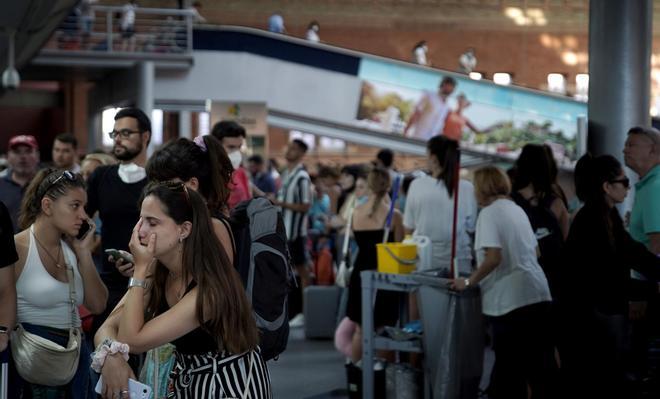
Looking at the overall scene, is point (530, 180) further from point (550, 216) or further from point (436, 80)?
point (436, 80)

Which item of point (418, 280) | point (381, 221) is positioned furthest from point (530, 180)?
point (381, 221)

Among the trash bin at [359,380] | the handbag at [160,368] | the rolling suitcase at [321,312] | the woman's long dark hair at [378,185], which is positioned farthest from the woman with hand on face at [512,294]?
the rolling suitcase at [321,312]

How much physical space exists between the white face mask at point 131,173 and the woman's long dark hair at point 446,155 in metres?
2.36

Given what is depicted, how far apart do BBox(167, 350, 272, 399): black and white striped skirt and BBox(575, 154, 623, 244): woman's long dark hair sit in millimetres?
2828

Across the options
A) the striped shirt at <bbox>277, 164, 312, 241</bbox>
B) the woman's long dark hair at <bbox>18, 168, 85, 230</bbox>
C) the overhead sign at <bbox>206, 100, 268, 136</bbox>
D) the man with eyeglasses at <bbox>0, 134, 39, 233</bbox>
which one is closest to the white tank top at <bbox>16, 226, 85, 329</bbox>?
the woman's long dark hair at <bbox>18, 168, 85, 230</bbox>

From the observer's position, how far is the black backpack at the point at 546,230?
718 centimetres

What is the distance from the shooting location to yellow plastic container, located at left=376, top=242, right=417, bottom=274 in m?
7.14

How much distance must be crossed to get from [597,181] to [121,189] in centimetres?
236

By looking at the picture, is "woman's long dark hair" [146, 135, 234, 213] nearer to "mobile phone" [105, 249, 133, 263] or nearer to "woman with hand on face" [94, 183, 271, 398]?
"mobile phone" [105, 249, 133, 263]

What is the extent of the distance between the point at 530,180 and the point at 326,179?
22.5 ft

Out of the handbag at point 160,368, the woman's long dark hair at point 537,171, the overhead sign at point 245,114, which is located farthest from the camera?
the overhead sign at point 245,114

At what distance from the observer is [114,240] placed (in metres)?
5.64

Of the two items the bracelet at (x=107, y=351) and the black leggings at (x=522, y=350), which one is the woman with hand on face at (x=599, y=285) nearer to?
the black leggings at (x=522, y=350)

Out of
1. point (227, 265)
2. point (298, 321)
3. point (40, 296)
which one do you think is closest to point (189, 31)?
point (298, 321)
